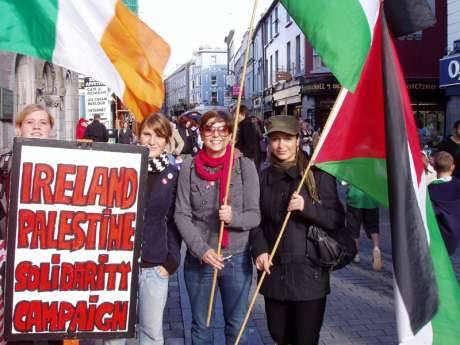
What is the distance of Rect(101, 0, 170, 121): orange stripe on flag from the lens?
3160 millimetres

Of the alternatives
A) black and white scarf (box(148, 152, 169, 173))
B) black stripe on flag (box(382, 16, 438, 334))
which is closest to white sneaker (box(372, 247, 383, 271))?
black stripe on flag (box(382, 16, 438, 334))

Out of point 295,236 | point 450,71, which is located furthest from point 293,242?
point 450,71

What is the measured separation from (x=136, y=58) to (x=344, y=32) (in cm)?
126

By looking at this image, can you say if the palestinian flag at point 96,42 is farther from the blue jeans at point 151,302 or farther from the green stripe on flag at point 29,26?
the blue jeans at point 151,302

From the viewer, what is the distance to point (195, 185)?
331 cm

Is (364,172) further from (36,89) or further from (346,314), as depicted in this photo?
(36,89)

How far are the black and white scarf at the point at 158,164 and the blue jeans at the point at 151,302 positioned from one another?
0.62 metres

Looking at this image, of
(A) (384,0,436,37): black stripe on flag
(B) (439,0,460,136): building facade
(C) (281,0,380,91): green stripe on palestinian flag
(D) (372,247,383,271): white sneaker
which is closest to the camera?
(A) (384,0,436,37): black stripe on flag

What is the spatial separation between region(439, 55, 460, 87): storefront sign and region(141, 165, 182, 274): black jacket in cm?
1364

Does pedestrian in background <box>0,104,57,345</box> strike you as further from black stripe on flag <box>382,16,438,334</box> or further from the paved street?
black stripe on flag <box>382,16,438,334</box>

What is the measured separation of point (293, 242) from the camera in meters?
3.15

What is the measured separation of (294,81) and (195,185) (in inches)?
1054

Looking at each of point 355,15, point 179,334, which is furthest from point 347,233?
point 179,334

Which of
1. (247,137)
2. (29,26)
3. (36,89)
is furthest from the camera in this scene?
(36,89)
